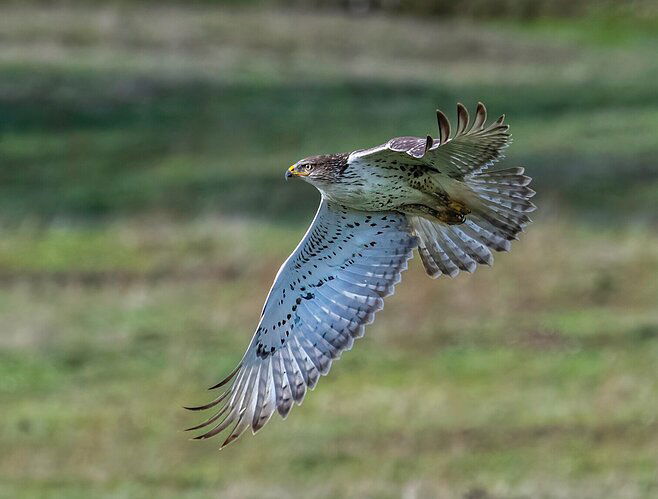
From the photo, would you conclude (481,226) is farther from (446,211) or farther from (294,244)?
(294,244)

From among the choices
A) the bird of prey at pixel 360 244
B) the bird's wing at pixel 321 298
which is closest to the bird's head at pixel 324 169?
the bird of prey at pixel 360 244

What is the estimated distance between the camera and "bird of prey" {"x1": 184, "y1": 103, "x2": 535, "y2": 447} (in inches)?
324

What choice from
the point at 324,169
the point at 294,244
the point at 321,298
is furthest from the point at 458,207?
the point at 294,244

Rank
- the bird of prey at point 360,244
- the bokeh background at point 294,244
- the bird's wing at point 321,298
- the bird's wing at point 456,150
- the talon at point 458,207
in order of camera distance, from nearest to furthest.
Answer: the bird's wing at point 456,150
the bird of prey at point 360,244
the talon at point 458,207
the bird's wing at point 321,298
the bokeh background at point 294,244

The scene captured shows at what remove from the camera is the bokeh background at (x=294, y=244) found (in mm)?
13664

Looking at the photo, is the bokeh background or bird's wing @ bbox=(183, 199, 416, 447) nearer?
bird's wing @ bbox=(183, 199, 416, 447)

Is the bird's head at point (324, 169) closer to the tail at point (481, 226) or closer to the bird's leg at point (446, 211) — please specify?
the bird's leg at point (446, 211)

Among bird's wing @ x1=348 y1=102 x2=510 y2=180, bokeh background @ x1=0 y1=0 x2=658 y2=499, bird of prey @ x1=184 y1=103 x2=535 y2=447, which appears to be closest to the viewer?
bird's wing @ x1=348 y1=102 x2=510 y2=180

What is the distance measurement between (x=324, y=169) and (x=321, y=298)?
3.20 ft

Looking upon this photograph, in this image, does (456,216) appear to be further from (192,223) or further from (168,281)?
(192,223)

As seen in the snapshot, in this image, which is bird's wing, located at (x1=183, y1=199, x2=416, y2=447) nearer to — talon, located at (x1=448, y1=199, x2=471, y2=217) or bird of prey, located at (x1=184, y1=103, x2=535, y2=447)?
bird of prey, located at (x1=184, y1=103, x2=535, y2=447)

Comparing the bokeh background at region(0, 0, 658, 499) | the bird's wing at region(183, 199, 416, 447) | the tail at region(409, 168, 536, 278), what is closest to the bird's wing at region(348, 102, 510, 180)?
the tail at region(409, 168, 536, 278)

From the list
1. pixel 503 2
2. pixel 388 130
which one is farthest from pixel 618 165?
Answer: pixel 503 2

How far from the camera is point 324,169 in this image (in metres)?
8.25
